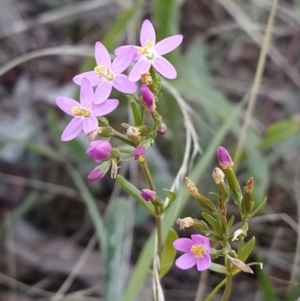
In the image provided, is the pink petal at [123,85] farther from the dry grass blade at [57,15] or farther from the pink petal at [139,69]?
the dry grass blade at [57,15]

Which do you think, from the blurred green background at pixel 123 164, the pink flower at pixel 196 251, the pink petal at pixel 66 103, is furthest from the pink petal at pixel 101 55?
the blurred green background at pixel 123 164

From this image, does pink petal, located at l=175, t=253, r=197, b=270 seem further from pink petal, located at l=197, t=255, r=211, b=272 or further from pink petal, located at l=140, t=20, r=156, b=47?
pink petal, located at l=140, t=20, r=156, b=47

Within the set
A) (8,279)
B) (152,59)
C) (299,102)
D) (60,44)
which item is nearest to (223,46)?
(299,102)

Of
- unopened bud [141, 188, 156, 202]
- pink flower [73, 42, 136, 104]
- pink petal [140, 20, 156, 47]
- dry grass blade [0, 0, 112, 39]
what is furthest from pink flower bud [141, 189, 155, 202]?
dry grass blade [0, 0, 112, 39]

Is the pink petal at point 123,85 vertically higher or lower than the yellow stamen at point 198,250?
higher

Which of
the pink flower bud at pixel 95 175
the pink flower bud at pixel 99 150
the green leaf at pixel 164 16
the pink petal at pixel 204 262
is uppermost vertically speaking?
the green leaf at pixel 164 16

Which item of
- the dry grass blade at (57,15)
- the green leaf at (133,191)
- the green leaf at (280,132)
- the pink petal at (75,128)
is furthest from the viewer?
the dry grass blade at (57,15)

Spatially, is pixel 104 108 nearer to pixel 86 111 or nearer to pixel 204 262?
pixel 86 111
